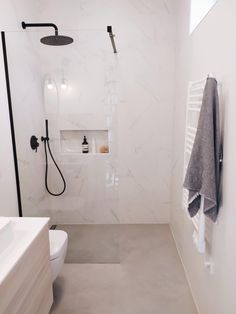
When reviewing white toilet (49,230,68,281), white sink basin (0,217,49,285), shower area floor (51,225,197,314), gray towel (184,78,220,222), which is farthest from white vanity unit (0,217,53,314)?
gray towel (184,78,220,222)

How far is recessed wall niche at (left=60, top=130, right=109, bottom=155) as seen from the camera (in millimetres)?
2898

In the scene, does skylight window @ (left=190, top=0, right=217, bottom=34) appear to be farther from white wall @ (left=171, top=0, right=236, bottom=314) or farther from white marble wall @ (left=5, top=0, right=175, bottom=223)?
white marble wall @ (left=5, top=0, right=175, bottom=223)

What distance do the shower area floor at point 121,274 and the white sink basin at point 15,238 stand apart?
830 millimetres

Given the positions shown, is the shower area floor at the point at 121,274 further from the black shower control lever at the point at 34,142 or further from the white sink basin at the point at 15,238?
the black shower control lever at the point at 34,142

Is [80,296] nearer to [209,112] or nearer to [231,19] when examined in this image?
[209,112]

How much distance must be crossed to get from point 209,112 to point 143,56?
184 cm

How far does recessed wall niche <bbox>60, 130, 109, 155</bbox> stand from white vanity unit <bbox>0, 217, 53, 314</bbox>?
4.59 feet

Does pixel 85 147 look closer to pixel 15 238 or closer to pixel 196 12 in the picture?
pixel 15 238

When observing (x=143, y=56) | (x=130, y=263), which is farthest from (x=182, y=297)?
(x=143, y=56)

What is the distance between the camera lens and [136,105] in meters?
2.99

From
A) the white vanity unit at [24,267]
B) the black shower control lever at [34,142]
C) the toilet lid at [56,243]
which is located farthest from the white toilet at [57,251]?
the black shower control lever at [34,142]

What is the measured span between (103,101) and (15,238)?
1.82 m

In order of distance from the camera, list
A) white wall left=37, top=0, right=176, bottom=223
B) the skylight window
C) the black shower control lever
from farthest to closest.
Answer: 1. white wall left=37, top=0, right=176, bottom=223
2. the black shower control lever
3. the skylight window

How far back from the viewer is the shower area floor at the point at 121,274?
194 cm
